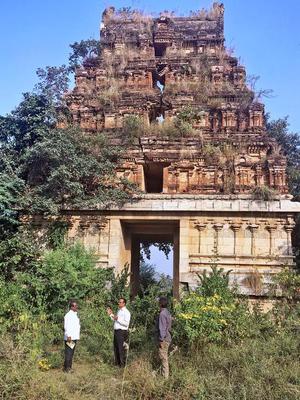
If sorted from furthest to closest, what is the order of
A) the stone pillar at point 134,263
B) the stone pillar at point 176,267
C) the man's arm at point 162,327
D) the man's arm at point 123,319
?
1. the stone pillar at point 134,263
2. the stone pillar at point 176,267
3. the man's arm at point 123,319
4. the man's arm at point 162,327

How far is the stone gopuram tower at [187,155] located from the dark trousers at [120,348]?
399 centimetres

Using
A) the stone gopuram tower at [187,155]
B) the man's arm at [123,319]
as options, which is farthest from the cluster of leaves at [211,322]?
the stone gopuram tower at [187,155]

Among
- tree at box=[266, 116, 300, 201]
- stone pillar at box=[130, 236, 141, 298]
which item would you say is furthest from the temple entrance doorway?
tree at box=[266, 116, 300, 201]

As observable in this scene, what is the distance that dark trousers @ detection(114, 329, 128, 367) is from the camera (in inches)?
330

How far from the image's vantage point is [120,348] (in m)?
8.38

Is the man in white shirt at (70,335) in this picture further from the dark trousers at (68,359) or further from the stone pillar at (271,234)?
the stone pillar at (271,234)

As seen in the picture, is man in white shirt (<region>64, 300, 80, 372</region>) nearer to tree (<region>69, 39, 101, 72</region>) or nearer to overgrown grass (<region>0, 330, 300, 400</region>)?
overgrown grass (<region>0, 330, 300, 400</region>)

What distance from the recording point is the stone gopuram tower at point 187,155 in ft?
41.1

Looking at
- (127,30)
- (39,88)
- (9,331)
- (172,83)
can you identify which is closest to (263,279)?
(9,331)

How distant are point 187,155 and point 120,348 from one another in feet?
22.8

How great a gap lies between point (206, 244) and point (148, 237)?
503 centimetres

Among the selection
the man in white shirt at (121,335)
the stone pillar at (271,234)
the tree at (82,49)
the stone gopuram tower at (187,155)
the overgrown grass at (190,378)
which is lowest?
the overgrown grass at (190,378)

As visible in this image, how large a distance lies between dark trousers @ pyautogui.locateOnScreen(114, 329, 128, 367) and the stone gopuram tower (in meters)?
3.99

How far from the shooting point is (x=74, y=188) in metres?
12.7
